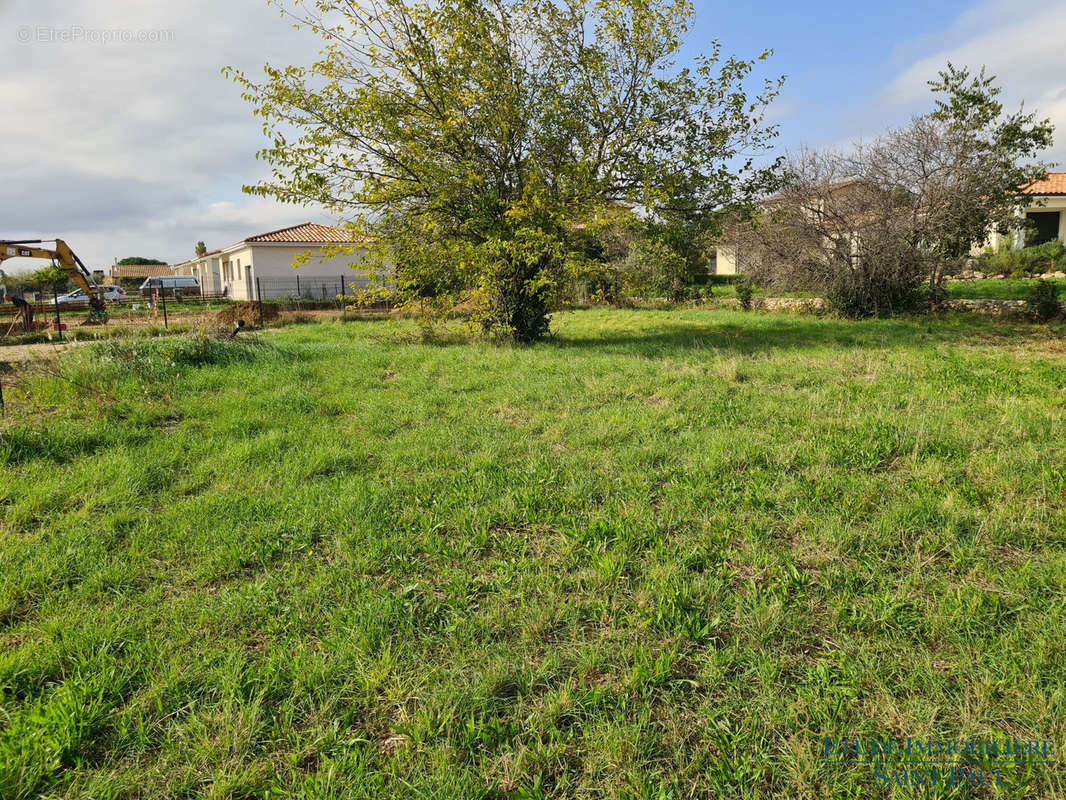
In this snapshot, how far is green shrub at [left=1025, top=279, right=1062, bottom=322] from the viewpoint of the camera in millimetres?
11969

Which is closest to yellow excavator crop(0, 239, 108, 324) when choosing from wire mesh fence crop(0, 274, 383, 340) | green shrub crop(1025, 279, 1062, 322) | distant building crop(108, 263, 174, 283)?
wire mesh fence crop(0, 274, 383, 340)

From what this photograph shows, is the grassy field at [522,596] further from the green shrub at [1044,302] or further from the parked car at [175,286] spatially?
the parked car at [175,286]

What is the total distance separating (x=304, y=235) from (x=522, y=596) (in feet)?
119

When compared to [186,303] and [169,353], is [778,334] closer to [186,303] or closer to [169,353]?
[169,353]

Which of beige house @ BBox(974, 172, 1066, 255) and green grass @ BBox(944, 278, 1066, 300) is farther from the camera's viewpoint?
beige house @ BBox(974, 172, 1066, 255)

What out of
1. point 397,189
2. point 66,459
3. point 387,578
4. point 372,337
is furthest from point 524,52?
point 387,578

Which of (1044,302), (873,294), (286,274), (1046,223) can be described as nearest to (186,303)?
(286,274)

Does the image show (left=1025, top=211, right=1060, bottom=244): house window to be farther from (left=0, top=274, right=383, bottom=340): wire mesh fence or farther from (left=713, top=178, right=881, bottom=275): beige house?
(left=0, top=274, right=383, bottom=340): wire mesh fence

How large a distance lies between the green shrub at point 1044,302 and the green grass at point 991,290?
2.95ft

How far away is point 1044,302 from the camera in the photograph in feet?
39.4

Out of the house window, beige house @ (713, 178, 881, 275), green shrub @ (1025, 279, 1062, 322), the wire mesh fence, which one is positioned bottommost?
green shrub @ (1025, 279, 1062, 322)

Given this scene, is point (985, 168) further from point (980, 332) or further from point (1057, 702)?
point (1057, 702)

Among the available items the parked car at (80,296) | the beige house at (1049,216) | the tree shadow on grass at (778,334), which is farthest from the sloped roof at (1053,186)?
the parked car at (80,296)

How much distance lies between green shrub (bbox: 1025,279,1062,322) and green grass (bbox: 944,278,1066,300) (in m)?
0.90
